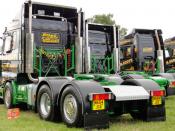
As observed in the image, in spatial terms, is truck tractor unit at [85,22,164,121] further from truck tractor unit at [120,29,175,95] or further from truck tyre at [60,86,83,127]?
truck tractor unit at [120,29,175,95]

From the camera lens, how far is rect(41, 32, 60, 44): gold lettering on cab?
11367 mm

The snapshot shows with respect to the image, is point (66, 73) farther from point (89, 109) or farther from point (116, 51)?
point (89, 109)

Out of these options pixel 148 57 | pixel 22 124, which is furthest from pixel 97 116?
pixel 148 57

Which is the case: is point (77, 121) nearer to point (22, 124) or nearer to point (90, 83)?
point (90, 83)

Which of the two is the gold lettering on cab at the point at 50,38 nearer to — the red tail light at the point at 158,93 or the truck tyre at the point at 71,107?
the truck tyre at the point at 71,107

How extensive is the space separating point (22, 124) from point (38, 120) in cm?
66

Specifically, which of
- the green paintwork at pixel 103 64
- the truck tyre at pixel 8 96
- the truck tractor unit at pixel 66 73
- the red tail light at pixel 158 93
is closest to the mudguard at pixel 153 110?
the truck tractor unit at pixel 66 73

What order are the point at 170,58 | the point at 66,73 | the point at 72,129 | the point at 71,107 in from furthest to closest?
1. the point at 170,58
2. the point at 66,73
3. the point at 71,107
4. the point at 72,129

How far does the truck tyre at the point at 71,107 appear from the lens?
7193mm

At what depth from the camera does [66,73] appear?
11.5 m

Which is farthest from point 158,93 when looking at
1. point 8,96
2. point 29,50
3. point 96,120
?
point 8,96

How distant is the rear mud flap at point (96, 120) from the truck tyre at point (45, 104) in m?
1.33

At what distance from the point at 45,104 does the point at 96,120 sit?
203cm

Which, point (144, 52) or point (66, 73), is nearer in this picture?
point (66, 73)
